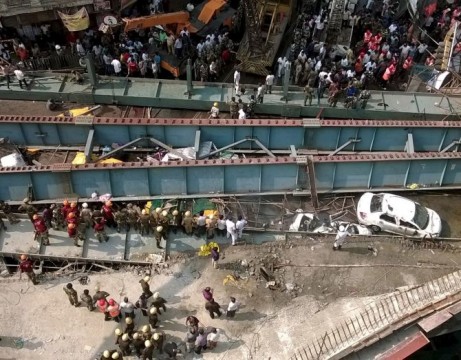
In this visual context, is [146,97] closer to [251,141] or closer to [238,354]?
[251,141]

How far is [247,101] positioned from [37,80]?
966 cm

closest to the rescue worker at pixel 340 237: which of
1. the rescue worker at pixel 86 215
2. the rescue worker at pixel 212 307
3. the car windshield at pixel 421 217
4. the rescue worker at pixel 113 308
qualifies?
the car windshield at pixel 421 217

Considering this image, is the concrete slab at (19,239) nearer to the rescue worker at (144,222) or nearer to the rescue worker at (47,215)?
the rescue worker at (47,215)

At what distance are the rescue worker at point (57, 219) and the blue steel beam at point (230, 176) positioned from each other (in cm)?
106

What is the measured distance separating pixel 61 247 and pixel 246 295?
6.89 m

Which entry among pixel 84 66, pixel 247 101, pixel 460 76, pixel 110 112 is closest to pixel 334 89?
pixel 247 101

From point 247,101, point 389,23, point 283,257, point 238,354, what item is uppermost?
point 389,23

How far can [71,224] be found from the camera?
1808 cm

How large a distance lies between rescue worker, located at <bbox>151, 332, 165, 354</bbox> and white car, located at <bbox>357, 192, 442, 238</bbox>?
883 centimetres

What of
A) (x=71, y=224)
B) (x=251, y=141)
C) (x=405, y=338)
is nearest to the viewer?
(x=405, y=338)

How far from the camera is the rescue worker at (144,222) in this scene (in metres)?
18.4

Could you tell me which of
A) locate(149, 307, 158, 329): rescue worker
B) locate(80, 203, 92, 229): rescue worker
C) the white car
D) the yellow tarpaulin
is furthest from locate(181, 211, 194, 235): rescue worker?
the yellow tarpaulin

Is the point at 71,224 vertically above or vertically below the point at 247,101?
below

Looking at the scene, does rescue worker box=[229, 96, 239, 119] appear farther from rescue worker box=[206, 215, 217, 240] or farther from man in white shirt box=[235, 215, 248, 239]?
rescue worker box=[206, 215, 217, 240]
